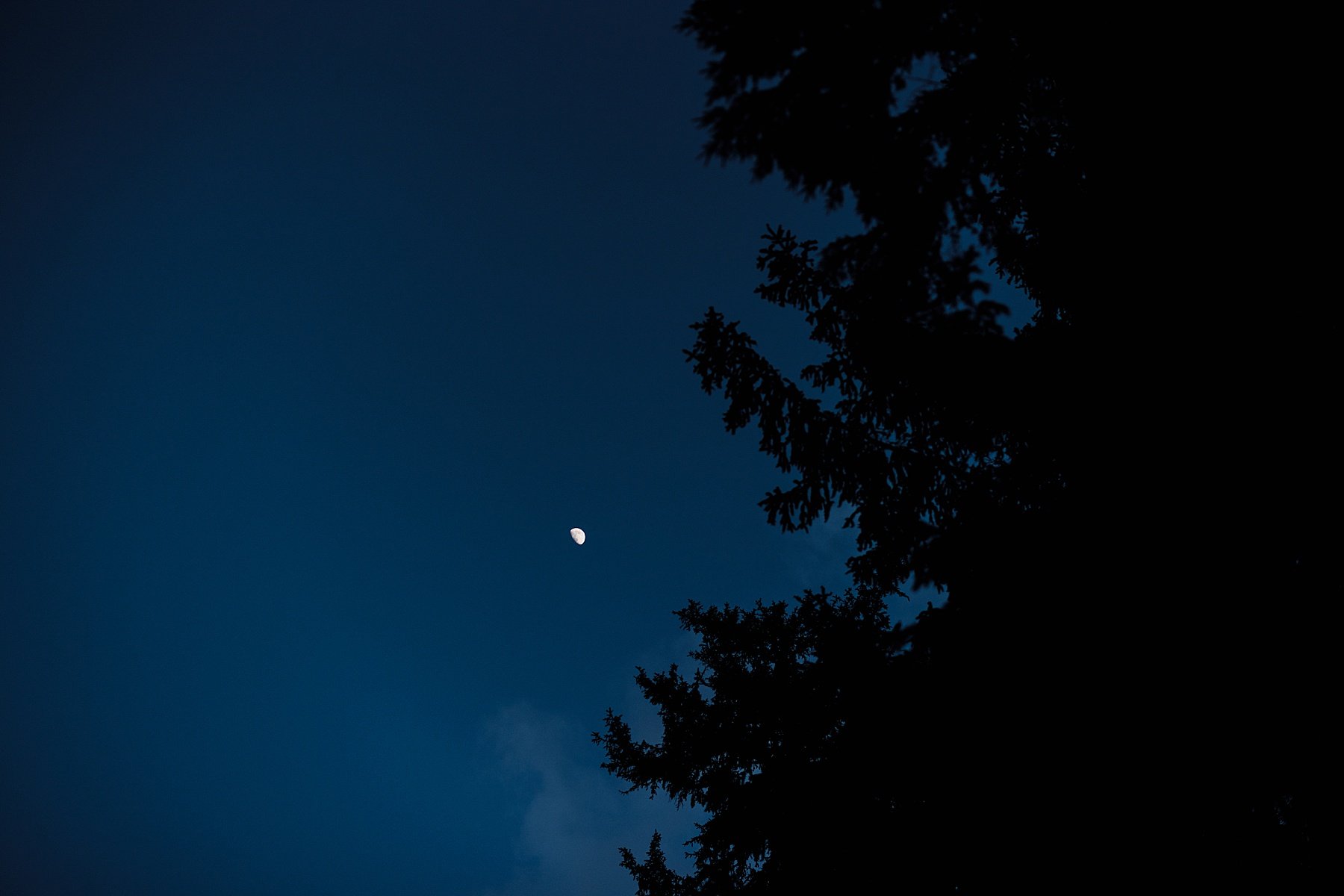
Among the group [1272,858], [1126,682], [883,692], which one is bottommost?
[1272,858]

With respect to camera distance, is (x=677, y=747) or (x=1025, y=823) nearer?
(x=1025, y=823)

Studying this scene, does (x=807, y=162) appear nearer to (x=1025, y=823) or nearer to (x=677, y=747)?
(x=1025, y=823)

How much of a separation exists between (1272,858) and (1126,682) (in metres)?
1.82

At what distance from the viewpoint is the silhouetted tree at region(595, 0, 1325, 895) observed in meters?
4.34

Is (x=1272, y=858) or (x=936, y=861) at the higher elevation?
(x=936, y=861)

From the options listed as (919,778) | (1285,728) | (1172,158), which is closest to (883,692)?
(919,778)

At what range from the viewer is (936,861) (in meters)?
5.13

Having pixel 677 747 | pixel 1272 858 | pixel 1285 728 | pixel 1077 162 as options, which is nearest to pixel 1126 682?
pixel 1285 728

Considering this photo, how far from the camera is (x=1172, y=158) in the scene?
16.9ft

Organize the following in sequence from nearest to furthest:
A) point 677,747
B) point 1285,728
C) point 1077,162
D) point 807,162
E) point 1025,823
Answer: point 1285,728 < point 1025,823 < point 807,162 < point 1077,162 < point 677,747

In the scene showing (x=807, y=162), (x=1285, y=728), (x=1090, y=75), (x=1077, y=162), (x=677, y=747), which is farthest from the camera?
(x=677, y=747)

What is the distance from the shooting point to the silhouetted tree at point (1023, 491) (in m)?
4.34

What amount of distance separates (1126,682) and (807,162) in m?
4.91

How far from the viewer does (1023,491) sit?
19.6ft
